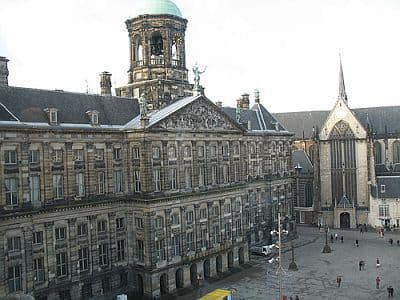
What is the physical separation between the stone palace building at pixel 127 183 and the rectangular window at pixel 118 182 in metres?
0.13

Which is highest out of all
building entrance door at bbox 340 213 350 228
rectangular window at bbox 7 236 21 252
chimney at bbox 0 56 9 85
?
chimney at bbox 0 56 9 85

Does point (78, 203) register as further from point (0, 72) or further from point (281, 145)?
point (281, 145)

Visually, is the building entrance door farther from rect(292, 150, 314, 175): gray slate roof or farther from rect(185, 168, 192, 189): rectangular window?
rect(185, 168, 192, 189): rectangular window

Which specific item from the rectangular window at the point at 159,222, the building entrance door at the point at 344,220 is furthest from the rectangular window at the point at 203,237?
the building entrance door at the point at 344,220

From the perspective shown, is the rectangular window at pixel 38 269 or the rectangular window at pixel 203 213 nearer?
the rectangular window at pixel 38 269

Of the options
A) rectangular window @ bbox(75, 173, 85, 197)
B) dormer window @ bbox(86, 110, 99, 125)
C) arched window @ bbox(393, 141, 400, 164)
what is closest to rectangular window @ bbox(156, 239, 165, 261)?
rectangular window @ bbox(75, 173, 85, 197)

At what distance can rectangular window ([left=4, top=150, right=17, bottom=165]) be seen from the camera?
40.6 m

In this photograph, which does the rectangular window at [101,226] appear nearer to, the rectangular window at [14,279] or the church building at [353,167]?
the rectangular window at [14,279]

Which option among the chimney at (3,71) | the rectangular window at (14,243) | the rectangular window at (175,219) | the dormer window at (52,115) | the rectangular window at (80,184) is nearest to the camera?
the rectangular window at (14,243)

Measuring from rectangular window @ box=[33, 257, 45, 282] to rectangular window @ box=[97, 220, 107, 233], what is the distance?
653cm

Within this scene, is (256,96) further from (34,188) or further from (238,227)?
(34,188)

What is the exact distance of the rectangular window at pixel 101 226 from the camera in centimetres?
4784

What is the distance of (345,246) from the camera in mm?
70938

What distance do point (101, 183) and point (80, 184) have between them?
248 centimetres
